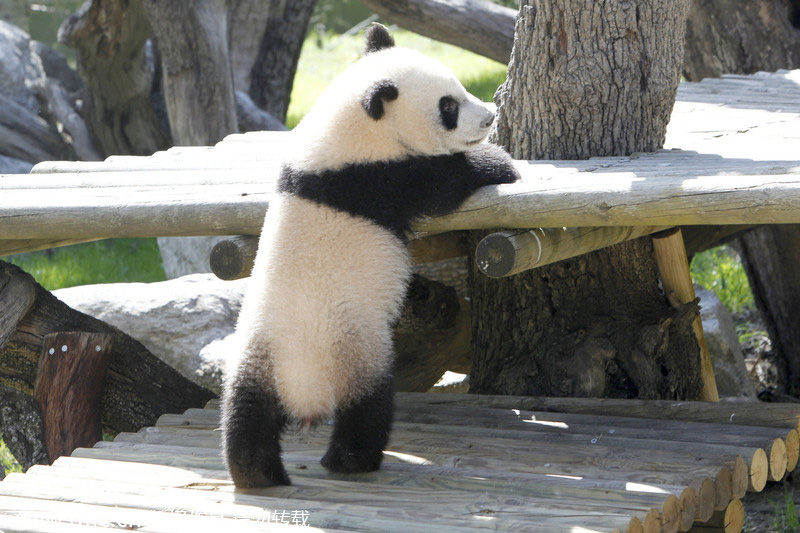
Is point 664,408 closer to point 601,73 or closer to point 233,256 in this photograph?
point 601,73

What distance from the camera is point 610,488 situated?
8.09 feet

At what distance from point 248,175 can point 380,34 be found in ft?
2.71

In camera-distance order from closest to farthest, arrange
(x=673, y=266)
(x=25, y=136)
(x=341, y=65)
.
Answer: (x=673, y=266) → (x=25, y=136) → (x=341, y=65)

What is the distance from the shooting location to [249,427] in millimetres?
2512

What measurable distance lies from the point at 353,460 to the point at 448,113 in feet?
3.34

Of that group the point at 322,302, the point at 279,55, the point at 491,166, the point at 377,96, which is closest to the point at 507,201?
the point at 491,166

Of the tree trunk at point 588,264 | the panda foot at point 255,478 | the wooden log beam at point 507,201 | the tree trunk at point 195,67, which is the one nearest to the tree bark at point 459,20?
the tree trunk at point 195,67

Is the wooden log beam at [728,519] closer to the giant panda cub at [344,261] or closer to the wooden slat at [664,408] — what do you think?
the wooden slat at [664,408]

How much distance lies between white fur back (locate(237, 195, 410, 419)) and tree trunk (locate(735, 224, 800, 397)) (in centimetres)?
341

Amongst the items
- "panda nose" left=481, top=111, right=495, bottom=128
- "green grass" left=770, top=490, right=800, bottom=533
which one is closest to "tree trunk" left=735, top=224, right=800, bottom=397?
"green grass" left=770, top=490, right=800, bottom=533

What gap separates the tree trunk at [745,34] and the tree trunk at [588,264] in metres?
2.27

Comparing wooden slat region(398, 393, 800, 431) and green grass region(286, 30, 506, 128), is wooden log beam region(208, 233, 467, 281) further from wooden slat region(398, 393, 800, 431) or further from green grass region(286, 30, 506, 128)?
green grass region(286, 30, 506, 128)

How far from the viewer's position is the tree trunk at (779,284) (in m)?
5.29

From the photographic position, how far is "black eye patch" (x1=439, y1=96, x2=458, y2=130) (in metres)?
2.66
